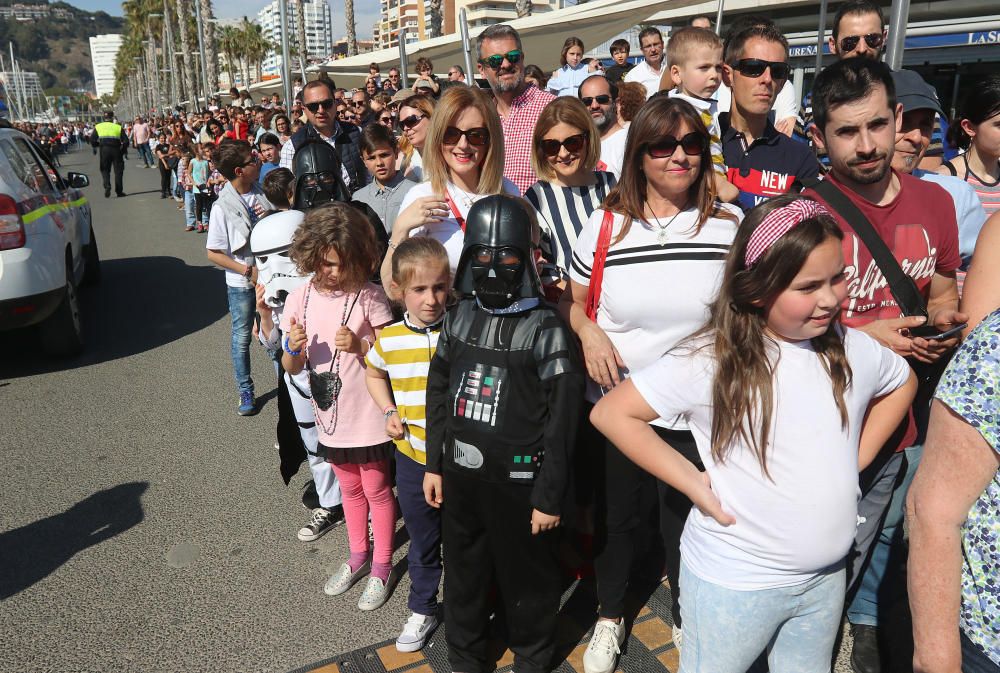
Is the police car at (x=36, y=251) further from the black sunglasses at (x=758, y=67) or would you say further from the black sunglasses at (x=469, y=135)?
the black sunglasses at (x=758, y=67)

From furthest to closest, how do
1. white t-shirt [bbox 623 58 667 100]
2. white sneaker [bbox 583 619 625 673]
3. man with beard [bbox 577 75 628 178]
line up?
white t-shirt [bbox 623 58 667 100] → man with beard [bbox 577 75 628 178] → white sneaker [bbox 583 619 625 673]

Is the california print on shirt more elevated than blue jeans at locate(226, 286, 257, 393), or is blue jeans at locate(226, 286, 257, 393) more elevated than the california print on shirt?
the california print on shirt

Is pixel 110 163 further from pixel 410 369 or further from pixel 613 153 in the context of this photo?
pixel 410 369

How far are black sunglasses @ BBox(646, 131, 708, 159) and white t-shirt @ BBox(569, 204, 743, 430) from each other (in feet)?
0.67

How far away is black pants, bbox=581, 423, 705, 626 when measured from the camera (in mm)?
2674

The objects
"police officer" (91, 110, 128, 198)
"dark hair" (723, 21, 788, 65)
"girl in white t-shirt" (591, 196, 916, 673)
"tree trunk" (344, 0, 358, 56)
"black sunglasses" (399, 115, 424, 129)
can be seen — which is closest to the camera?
"girl in white t-shirt" (591, 196, 916, 673)

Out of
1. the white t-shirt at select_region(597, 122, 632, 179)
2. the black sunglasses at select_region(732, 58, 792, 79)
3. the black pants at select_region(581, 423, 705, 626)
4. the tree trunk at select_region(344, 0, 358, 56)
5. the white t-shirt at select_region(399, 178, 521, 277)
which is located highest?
the tree trunk at select_region(344, 0, 358, 56)

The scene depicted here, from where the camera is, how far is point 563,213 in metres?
3.06

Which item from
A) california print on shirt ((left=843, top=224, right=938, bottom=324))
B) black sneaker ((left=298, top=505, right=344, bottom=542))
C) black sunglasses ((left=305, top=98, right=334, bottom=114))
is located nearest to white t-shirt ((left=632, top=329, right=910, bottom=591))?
california print on shirt ((left=843, top=224, right=938, bottom=324))

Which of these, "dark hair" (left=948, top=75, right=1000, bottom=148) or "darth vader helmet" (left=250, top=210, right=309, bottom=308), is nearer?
"dark hair" (left=948, top=75, right=1000, bottom=148)

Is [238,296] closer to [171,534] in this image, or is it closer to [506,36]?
[171,534]

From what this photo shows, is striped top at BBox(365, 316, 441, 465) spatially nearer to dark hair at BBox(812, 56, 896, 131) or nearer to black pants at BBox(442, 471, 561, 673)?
black pants at BBox(442, 471, 561, 673)

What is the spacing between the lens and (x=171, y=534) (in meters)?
3.92

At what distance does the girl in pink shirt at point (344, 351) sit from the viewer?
3238 millimetres
